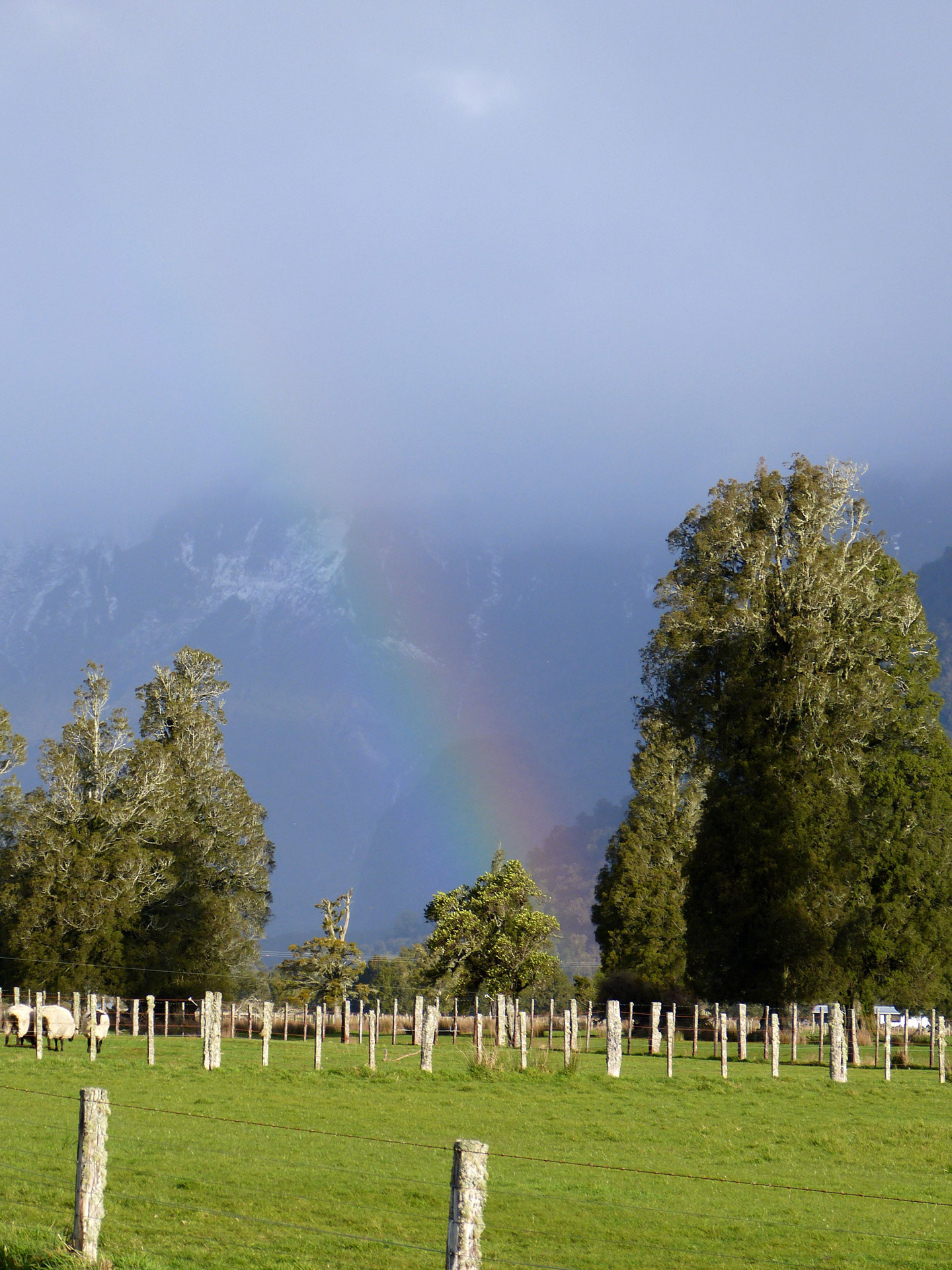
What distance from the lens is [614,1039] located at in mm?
30609

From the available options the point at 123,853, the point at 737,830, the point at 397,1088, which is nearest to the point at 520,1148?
the point at 397,1088

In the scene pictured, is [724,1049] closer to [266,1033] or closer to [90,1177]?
[266,1033]

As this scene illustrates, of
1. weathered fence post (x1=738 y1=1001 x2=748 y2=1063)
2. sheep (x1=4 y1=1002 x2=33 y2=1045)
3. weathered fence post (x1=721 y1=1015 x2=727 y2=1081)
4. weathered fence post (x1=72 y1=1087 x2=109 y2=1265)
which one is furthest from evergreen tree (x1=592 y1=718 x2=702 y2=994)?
weathered fence post (x1=72 y1=1087 x2=109 y2=1265)

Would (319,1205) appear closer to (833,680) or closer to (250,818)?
(833,680)

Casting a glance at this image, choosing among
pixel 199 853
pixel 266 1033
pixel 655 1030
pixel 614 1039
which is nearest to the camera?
pixel 266 1033

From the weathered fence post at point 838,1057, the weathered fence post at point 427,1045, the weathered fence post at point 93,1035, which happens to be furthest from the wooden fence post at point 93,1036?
the weathered fence post at point 838,1057

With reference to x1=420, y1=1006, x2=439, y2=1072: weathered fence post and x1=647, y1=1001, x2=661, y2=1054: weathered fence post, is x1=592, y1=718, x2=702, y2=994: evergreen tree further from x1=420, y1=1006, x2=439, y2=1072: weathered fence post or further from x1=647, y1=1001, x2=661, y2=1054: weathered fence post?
x1=420, y1=1006, x2=439, y2=1072: weathered fence post

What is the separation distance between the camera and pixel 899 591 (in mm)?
43438

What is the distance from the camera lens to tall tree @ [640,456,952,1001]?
38.7m

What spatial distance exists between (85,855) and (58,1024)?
1626cm

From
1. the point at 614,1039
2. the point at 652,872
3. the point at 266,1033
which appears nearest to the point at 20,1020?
the point at 266,1033

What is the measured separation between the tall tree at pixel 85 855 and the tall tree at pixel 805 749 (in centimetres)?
2333

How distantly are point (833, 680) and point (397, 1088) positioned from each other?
67.3 feet

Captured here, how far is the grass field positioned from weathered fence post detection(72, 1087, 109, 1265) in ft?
0.78
